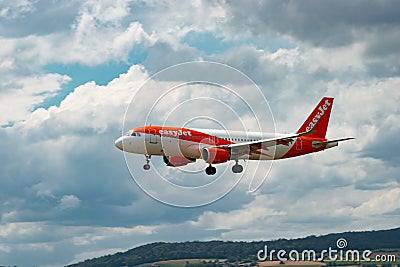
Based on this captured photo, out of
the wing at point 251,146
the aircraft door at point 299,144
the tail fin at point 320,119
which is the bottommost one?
the wing at point 251,146

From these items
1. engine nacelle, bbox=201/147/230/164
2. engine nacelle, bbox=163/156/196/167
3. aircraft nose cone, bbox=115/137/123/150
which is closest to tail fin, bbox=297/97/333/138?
engine nacelle, bbox=201/147/230/164

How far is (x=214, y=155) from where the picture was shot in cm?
11012

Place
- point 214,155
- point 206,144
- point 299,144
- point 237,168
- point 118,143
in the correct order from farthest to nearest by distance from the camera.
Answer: point 299,144 < point 237,168 < point 206,144 < point 214,155 < point 118,143

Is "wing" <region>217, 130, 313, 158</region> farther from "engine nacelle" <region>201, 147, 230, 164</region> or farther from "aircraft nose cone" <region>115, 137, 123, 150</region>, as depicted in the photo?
"aircraft nose cone" <region>115, 137, 123, 150</region>

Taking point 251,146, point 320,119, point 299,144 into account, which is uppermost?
point 320,119

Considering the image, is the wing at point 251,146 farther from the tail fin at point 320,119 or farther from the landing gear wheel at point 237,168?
the tail fin at point 320,119

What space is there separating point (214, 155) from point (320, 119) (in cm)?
3331

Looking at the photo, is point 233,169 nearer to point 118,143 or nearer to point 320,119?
point 118,143

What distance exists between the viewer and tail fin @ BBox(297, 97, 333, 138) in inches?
5278

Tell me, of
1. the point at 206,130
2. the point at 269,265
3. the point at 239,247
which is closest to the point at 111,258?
the point at 239,247

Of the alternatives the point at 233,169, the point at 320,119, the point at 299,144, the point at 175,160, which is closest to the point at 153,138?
the point at 175,160

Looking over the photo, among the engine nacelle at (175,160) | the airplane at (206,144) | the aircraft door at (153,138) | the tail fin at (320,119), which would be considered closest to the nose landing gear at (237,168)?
the airplane at (206,144)

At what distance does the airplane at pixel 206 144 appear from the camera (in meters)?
109

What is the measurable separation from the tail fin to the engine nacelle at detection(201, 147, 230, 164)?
87.0ft
